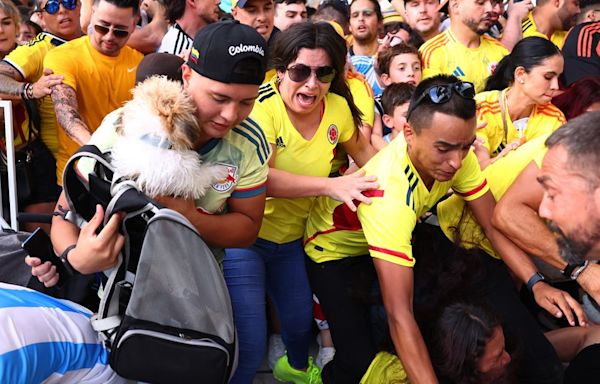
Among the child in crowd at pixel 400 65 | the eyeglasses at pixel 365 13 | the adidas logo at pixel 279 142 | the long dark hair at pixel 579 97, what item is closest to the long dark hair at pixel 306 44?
the adidas logo at pixel 279 142

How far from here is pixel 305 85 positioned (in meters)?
3.10

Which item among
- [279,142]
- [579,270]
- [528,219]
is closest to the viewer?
[579,270]

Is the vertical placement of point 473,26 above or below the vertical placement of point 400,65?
above

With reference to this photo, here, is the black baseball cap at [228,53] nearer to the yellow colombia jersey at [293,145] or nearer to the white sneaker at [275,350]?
the yellow colombia jersey at [293,145]

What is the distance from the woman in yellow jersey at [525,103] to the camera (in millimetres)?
3959

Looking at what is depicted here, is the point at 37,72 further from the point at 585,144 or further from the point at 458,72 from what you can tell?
the point at 585,144

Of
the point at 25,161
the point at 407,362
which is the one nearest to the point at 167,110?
the point at 407,362

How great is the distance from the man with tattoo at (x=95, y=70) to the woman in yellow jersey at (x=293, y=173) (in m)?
0.95

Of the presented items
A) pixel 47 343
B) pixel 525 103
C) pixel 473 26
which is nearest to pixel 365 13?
pixel 473 26

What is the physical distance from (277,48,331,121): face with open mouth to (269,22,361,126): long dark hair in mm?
24

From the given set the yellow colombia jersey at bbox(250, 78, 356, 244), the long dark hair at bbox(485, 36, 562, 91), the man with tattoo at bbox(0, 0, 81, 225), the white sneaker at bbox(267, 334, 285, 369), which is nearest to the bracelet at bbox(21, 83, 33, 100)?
the man with tattoo at bbox(0, 0, 81, 225)

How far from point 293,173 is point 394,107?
1.37 metres

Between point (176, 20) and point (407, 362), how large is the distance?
2827mm

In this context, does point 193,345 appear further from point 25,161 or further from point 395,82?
point 395,82
